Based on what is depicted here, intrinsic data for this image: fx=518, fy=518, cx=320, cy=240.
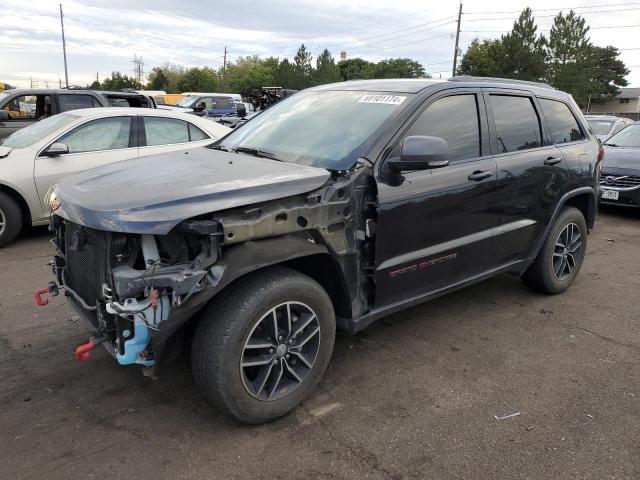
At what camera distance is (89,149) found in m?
A: 6.53

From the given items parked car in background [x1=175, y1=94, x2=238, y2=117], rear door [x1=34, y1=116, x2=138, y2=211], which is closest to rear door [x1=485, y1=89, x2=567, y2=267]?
rear door [x1=34, y1=116, x2=138, y2=211]

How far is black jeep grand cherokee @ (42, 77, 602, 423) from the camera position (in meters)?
2.51

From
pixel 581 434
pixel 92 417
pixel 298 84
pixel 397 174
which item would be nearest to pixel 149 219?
pixel 92 417

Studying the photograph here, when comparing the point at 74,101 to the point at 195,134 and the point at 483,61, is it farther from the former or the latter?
the point at 483,61

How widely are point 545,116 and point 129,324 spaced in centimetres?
381

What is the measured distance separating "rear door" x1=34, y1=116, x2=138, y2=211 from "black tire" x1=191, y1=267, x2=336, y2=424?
454 centimetres

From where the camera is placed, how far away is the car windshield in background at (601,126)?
43.1 feet

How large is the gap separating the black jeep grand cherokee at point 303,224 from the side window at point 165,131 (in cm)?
322

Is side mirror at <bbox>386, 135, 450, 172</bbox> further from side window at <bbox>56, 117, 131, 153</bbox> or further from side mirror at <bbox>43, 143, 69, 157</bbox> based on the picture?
side window at <bbox>56, 117, 131, 153</bbox>

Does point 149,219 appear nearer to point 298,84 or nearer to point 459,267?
point 459,267

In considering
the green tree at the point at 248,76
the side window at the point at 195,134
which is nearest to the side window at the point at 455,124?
the side window at the point at 195,134

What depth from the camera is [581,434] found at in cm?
286

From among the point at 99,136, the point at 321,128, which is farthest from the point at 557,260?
the point at 99,136

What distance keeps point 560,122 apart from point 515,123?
2.57 ft
